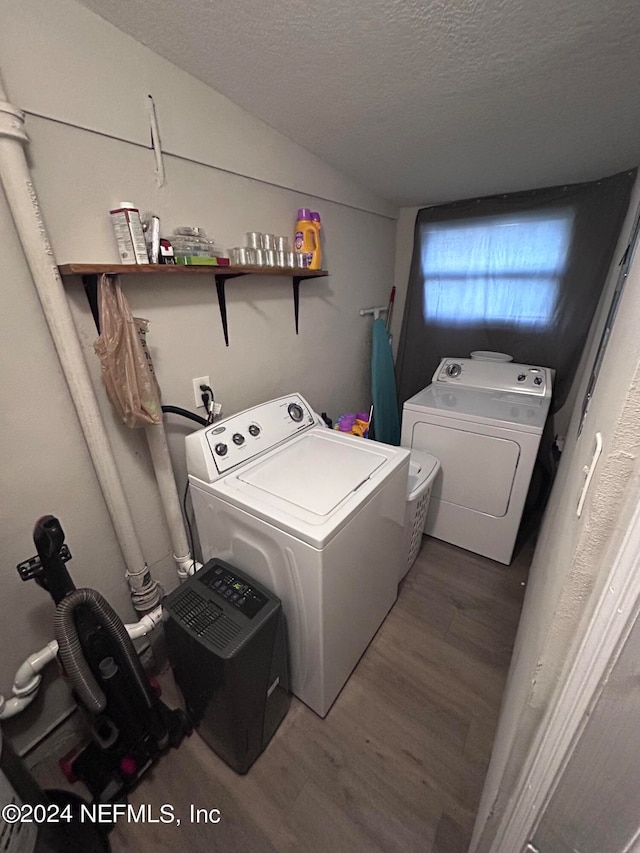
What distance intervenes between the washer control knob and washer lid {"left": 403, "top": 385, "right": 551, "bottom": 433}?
0.71 metres

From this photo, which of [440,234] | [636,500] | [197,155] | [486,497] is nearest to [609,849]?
[636,500]

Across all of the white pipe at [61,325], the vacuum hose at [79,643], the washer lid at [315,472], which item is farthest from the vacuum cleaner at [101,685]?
the washer lid at [315,472]

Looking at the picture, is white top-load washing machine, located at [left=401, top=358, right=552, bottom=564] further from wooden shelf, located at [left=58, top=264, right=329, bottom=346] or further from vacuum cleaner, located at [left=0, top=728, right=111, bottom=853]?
vacuum cleaner, located at [left=0, top=728, right=111, bottom=853]

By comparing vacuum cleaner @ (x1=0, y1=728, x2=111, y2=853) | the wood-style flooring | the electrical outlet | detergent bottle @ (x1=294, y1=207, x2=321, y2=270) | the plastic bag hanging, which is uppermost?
detergent bottle @ (x1=294, y1=207, x2=321, y2=270)

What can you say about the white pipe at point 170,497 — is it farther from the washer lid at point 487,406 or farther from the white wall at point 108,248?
the washer lid at point 487,406

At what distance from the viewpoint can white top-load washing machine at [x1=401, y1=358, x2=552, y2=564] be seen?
175cm

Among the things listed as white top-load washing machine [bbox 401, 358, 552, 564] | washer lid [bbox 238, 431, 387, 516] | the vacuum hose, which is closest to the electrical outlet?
washer lid [bbox 238, 431, 387, 516]

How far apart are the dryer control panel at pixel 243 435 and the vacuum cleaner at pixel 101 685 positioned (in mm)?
453

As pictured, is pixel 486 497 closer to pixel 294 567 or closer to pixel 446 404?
pixel 446 404

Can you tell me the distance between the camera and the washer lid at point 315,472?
1115 mm

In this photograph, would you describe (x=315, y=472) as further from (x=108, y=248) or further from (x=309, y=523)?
(x=108, y=248)

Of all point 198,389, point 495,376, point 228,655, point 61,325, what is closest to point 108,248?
point 61,325

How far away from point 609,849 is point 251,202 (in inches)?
82.1

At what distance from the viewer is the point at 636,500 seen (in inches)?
15.7
